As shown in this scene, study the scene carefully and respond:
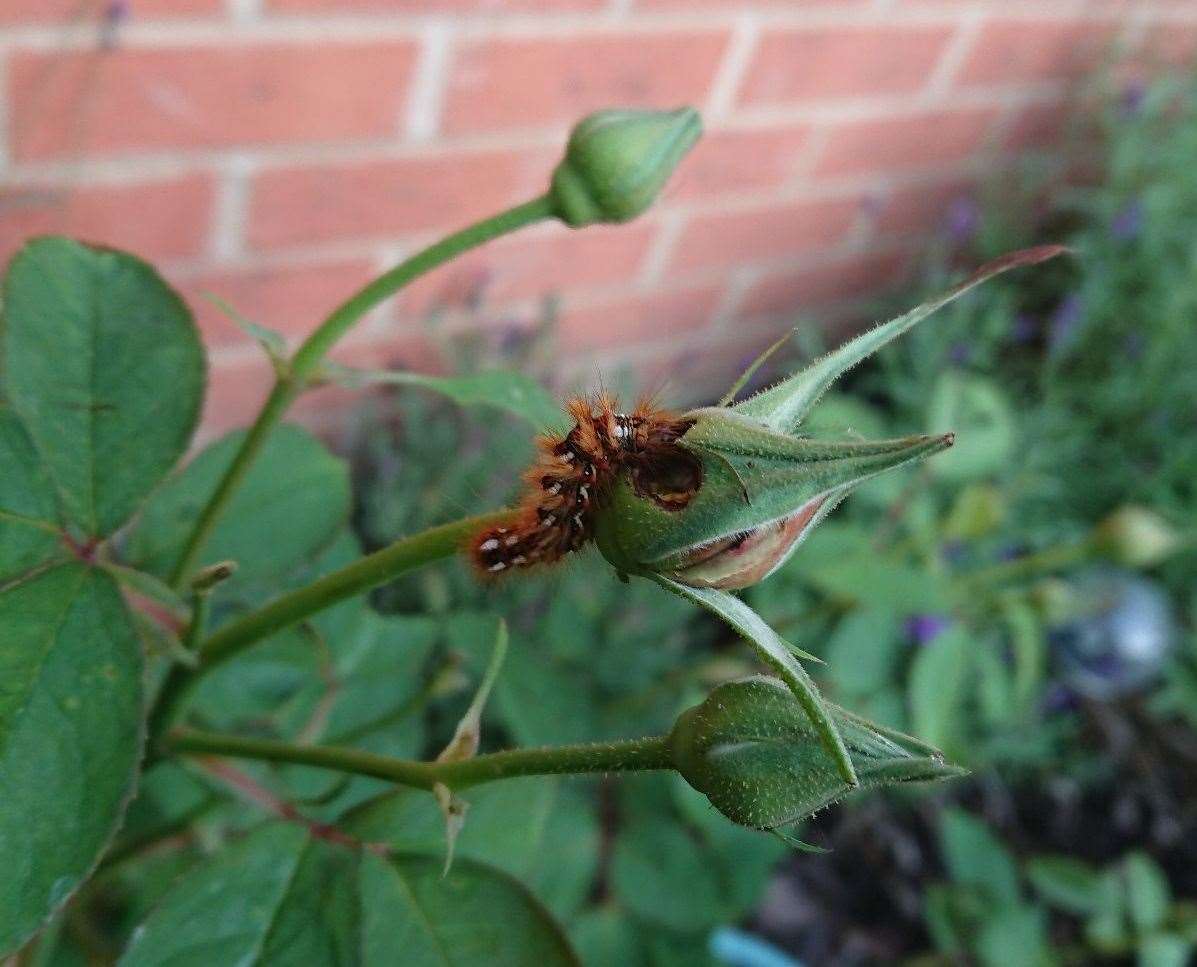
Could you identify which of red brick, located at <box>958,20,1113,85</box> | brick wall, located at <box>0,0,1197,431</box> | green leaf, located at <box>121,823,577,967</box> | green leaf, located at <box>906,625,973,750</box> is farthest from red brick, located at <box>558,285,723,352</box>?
green leaf, located at <box>121,823,577,967</box>

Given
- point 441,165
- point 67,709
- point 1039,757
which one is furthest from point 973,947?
point 67,709

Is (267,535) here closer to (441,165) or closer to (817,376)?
(817,376)

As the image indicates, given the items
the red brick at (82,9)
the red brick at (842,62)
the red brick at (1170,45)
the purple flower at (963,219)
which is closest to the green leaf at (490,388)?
the red brick at (82,9)

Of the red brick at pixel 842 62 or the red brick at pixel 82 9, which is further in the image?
the red brick at pixel 842 62

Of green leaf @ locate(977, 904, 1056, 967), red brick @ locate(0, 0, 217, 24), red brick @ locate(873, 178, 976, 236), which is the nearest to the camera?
red brick @ locate(0, 0, 217, 24)

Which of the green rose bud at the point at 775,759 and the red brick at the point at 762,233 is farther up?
the red brick at the point at 762,233

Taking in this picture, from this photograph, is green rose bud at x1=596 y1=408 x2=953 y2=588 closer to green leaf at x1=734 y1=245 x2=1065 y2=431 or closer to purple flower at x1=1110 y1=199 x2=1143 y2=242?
green leaf at x1=734 y1=245 x2=1065 y2=431

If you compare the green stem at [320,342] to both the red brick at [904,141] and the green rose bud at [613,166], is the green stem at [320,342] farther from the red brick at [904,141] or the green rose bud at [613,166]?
the red brick at [904,141]
